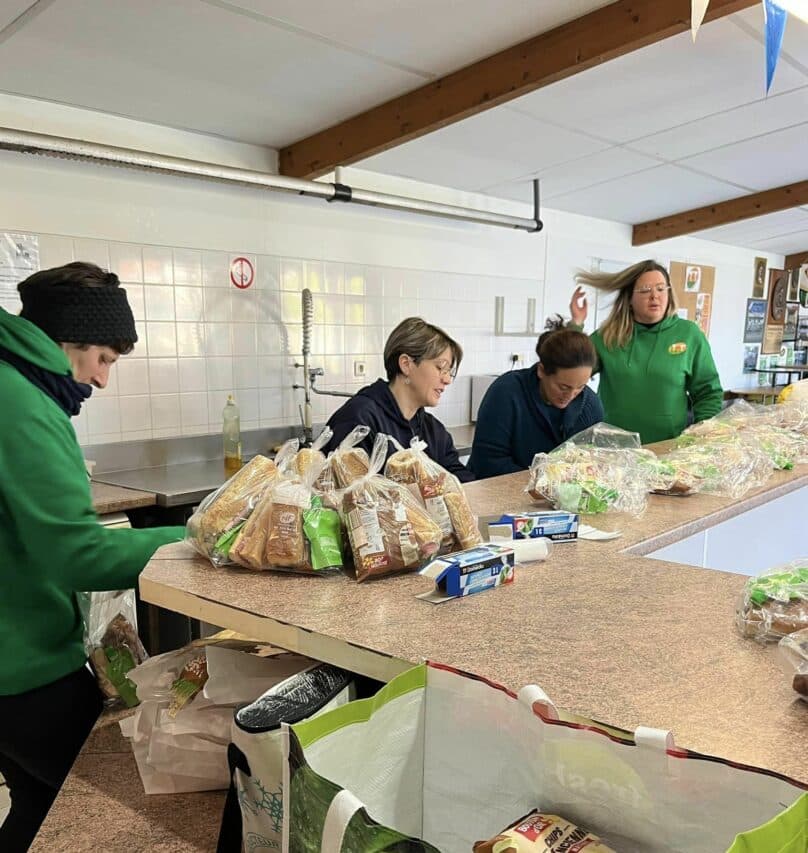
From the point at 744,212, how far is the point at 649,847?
233 inches

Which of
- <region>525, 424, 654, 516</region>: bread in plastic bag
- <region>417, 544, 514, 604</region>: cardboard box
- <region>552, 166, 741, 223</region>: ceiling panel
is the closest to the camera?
<region>417, 544, 514, 604</region>: cardboard box

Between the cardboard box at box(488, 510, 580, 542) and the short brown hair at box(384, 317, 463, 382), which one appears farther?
the short brown hair at box(384, 317, 463, 382)

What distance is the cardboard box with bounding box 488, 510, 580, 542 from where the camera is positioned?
138 centimetres

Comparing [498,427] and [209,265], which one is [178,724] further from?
[209,265]

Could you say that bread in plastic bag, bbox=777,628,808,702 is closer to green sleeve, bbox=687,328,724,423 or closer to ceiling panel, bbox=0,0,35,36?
green sleeve, bbox=687,328,724,423

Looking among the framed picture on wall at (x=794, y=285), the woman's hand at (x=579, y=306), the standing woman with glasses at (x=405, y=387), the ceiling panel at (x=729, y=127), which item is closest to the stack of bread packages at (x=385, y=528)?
the standing woman with glasses at (x=405, y=387)

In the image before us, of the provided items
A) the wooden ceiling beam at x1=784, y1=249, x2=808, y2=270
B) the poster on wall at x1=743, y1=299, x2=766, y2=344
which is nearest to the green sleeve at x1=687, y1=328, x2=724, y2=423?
the poster on wall at x1=743, y1=299, x2=766, y2=344

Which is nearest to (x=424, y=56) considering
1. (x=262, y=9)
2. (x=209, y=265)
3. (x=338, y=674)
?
(x=262, y=9)

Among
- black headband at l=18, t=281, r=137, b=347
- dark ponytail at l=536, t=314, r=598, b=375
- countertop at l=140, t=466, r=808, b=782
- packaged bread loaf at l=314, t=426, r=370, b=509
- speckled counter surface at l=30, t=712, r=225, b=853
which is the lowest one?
speckled counter surface at l=30, t=712, r=225, b=853

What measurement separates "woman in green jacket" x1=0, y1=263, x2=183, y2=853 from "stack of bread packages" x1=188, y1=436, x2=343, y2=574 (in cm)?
18

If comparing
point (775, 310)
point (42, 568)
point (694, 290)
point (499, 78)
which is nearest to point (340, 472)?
point (42, 568)

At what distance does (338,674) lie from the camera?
915 mm

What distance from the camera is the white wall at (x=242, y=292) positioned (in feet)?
10.1

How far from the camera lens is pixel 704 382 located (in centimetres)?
318
